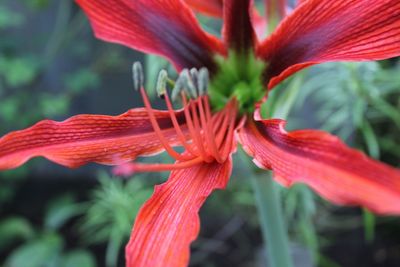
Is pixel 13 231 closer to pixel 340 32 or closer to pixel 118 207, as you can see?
pixel 118 207

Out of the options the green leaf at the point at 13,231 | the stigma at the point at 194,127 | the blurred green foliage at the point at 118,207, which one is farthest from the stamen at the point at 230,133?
the green leaf at the point at 13,231

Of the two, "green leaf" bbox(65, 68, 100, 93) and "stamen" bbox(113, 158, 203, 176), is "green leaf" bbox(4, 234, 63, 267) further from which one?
"stamen" bbox(113, 158, 203, 176)

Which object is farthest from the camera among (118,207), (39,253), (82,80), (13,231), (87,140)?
(82,80)

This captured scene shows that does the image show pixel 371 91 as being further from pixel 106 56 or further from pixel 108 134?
pixel 106 56

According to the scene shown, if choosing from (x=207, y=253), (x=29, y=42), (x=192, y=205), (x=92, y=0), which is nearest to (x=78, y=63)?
(x=29, y=42)

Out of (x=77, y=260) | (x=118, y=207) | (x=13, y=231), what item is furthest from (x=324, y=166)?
(x=13, y=231)

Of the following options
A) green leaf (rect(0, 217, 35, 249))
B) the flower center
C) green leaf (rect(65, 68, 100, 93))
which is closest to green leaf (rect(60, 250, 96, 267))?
green leaf (rect(0, 217, 35, 249))
